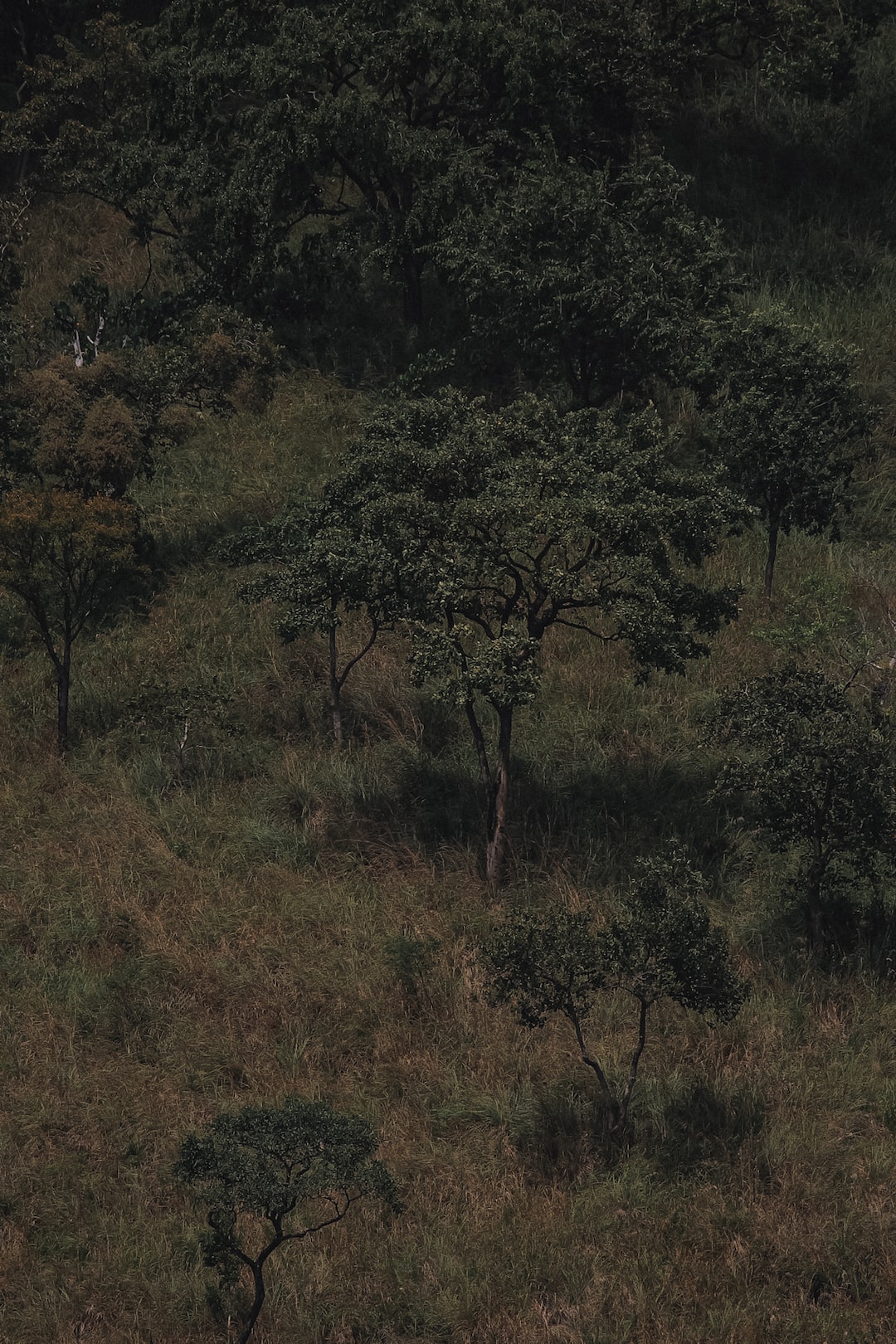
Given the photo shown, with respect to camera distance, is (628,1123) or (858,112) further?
(858,112)

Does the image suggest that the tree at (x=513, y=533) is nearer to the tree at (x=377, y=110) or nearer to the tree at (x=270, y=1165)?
the tree at (x=270, y=1165)

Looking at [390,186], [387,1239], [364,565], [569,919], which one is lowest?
[387,1239]

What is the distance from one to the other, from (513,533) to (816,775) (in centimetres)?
477

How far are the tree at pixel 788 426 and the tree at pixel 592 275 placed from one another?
2.40 meters

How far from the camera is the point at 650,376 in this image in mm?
32781

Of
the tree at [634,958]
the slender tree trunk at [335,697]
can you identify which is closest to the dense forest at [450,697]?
the tree at [634,958]

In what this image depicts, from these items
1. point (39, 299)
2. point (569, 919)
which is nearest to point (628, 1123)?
point (569, 919)

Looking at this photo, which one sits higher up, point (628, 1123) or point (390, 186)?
point (390, 186)

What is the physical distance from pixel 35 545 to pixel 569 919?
10.8 metres

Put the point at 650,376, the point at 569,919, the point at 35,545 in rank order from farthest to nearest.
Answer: the point at 650,376 < the point at 35,545 < the point at 569,919

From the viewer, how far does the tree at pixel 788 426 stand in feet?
88.9

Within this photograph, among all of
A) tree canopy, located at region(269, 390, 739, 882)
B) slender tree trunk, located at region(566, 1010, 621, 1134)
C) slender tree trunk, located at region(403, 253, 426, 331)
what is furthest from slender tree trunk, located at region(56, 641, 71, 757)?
slender tree trunk, located at region(403, 253, 426, 331)

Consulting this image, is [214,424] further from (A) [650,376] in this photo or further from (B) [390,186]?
(A) [650,376]

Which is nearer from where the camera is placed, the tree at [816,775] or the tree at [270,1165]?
the tree at [270,1165]
